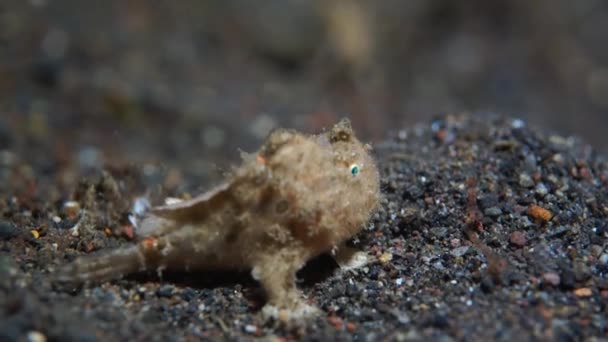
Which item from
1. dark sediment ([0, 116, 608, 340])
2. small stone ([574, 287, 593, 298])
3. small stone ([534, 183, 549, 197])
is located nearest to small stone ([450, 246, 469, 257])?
dark sediment ([0, 116, 608, 340])

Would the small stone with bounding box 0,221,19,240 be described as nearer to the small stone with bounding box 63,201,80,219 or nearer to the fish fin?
the small stone with bounding box 63,201,80,219

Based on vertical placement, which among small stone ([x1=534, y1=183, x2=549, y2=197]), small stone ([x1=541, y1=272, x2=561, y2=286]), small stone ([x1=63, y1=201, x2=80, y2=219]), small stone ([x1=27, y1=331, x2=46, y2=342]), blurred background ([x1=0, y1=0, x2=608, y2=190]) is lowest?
small stone ([x1=27, y1=331, x2=46, y2=342])

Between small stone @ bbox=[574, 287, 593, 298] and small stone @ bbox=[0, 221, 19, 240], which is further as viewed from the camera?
small stone @ bbox=[0, 221, 19, 240]

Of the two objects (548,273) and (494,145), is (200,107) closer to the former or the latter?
(494,145)

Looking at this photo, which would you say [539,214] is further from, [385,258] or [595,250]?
[385,258]

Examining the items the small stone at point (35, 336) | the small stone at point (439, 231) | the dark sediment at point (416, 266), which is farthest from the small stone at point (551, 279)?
the small stone at point (35, 336)

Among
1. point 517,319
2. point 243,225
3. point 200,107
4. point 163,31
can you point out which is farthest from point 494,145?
point 163,31

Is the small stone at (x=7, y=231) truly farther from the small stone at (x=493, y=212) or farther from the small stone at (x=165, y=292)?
the small stone at (x=493, y=212)
